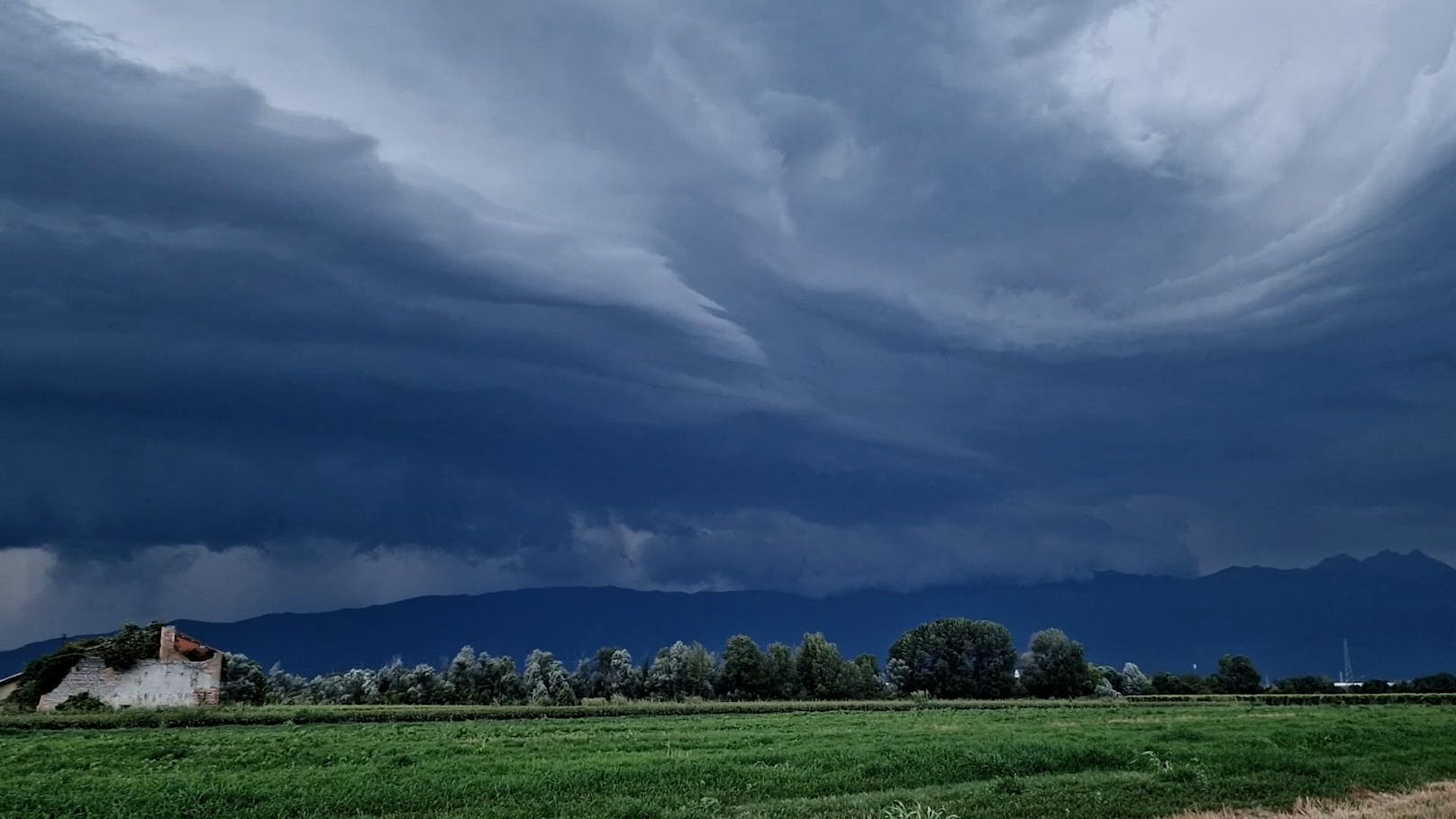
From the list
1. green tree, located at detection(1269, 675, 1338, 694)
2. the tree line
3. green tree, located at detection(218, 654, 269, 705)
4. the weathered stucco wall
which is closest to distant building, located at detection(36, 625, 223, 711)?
the weathered stucco wall

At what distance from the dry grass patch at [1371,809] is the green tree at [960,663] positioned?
448ft

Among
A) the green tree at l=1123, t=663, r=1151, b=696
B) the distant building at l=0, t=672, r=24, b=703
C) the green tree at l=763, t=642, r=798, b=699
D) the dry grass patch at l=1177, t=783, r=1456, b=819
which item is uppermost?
the dry grass patch at l=1177, t=783, r=1456, b=819

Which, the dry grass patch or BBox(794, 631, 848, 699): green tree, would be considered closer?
the dry grass patch

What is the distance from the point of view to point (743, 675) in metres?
138

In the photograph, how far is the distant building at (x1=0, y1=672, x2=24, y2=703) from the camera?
A: 246ft

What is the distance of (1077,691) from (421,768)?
144052 mm

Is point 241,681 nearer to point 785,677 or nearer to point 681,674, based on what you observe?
point 681,674

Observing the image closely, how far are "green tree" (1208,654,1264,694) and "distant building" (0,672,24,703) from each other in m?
162

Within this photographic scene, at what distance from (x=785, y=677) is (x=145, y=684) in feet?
290

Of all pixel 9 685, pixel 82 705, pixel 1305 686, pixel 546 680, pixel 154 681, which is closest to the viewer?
pixel 82 705

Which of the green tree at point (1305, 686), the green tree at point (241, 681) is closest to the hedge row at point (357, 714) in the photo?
the green tree at point (1305, 686)

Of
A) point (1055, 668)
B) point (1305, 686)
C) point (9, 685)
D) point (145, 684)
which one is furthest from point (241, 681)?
point (1305, 686)

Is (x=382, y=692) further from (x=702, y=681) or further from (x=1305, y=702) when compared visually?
(x=1305, y=702)

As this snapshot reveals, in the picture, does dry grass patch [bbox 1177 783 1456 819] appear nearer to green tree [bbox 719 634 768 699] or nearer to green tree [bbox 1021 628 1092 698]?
green tree [bbox 719 634 768 699]
